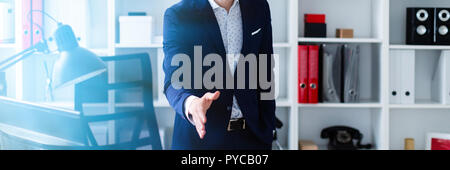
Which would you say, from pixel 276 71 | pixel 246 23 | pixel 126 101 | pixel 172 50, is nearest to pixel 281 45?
pixel 276 71

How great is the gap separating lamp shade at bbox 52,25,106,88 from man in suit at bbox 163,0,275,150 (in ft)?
0.55

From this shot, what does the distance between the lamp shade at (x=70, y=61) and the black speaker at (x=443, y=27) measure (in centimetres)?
100

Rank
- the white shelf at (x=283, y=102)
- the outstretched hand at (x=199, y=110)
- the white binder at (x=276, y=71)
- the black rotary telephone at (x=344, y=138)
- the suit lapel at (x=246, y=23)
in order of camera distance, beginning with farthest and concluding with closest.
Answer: the black rotary telephone at (x=344, y=138)
the white shelf at (x=283, y=102)
the white binder at (x=276, y=71)
the suit lapel at (x=246, y=23)
the outstretched hand at (x=199, y=110)

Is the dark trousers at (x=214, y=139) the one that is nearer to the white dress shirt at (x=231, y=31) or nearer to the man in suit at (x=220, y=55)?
the man in suit at (x=220, y=55)

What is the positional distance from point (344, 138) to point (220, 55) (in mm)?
679

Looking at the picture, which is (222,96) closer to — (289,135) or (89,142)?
(89,142)

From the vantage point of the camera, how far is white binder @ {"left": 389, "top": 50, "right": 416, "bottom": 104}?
1.21m

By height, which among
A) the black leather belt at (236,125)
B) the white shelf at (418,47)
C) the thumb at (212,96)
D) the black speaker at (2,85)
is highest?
the white shelf at (418,47)

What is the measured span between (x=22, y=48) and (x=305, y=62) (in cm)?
82

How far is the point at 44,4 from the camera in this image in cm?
85

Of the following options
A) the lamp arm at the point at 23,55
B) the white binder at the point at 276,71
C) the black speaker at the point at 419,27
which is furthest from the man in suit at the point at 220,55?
the black speaker at the point at 419,27

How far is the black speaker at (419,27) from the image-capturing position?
1.24m

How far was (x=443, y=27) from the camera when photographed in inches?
49.4
